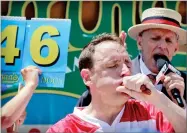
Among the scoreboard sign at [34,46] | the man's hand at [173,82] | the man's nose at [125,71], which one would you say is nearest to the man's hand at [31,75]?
the scoreboard sign at [34,46]

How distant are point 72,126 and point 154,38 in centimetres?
49

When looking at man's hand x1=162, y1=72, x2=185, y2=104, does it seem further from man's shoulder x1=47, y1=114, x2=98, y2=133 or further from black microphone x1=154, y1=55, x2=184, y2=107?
man's shoulder x1=47, y1=114, x2=98, y2=133

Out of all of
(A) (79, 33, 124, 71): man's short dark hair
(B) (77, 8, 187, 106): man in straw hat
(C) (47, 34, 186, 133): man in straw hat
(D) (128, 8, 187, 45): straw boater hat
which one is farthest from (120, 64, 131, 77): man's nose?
(D) (128, 8, 187, 45): straw boater hat

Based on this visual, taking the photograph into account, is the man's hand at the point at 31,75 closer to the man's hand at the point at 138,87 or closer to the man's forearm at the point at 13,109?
the man's forearm at the point at 13,109

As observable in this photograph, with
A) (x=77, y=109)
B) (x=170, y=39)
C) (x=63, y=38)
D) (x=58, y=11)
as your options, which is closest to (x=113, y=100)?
(x=77, y=109)

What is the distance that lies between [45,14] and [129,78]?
2.30 ft

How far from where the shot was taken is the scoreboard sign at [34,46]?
120cm

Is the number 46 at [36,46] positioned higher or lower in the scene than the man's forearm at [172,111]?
higher

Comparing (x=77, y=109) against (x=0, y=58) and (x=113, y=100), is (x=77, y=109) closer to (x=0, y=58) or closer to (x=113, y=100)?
(x=113, y=100)

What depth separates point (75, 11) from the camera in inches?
60.6

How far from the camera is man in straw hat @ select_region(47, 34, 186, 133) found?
3.15ft

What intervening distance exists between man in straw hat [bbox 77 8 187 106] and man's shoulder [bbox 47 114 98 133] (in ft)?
0.86

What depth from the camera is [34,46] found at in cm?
124

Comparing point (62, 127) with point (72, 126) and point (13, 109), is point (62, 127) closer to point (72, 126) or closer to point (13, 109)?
point (72, 126)
